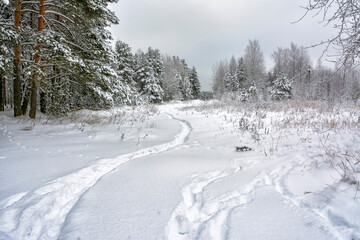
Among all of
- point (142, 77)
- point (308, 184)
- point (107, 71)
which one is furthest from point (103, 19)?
point (142, 77)

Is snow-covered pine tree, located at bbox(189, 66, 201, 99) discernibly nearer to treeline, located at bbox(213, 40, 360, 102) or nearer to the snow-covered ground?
treeline, located at bbox(213, 40, 360, 102)

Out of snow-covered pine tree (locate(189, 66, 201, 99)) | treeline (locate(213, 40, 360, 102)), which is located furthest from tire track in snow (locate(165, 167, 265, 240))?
snow-covered pine tree (locate(189, 66, 201, 99))

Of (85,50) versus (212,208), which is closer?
(212,208)

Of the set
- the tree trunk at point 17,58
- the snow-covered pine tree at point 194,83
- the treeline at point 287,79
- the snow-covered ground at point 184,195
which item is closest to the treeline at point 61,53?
the tree trunk at point 17,58

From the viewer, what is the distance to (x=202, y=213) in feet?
4.73

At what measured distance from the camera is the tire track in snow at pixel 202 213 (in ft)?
4.02

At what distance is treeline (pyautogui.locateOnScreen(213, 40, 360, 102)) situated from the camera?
282cm

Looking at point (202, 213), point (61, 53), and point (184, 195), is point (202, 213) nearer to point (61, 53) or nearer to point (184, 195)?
point (184, 195)

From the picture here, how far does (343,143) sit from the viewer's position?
2.67 m

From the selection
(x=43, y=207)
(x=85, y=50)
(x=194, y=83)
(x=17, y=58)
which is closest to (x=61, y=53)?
(x=85, y=50)

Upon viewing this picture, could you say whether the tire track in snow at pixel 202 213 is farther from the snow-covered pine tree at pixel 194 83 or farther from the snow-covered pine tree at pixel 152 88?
the snow-covered pine tree at pixel 194 83

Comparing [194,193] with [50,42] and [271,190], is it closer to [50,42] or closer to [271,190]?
[271,190]

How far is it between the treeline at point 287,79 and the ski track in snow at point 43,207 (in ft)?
8.64

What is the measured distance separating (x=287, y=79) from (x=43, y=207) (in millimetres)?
3756
